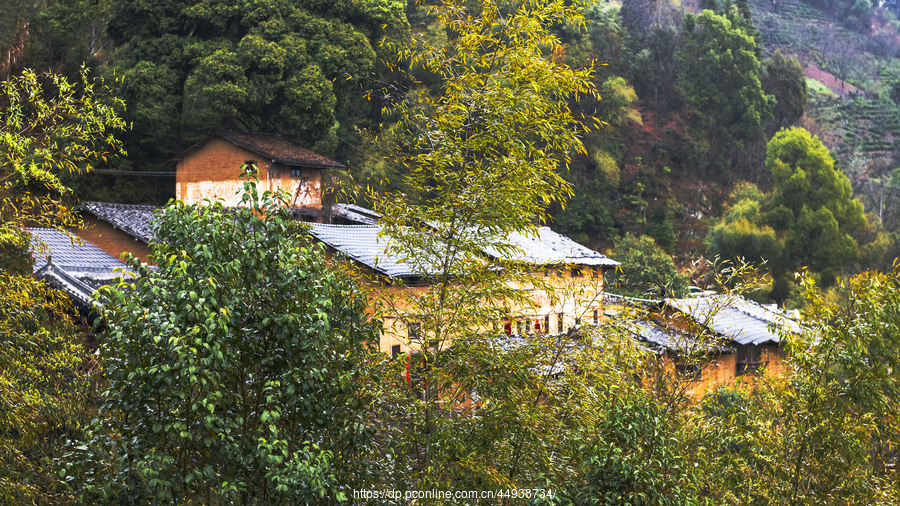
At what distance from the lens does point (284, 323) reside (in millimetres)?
5984

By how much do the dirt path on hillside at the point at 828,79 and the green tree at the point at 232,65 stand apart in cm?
7119

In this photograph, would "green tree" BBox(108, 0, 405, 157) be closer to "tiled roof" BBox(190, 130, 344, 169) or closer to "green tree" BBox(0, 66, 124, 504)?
"tiled roof" BBox(190, 130, 344, 169)

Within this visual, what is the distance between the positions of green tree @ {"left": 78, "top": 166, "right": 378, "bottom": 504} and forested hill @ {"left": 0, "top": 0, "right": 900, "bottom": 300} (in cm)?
193

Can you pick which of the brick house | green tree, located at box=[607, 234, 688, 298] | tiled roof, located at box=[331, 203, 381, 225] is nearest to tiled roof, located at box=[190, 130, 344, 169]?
the brick house

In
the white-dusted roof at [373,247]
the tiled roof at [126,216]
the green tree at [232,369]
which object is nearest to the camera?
the green tree at [232,369]

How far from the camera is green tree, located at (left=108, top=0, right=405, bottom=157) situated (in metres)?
28.6

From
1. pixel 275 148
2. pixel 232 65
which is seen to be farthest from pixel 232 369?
pixel 232 65

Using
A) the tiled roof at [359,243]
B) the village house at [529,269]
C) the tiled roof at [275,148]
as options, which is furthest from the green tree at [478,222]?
the tiled roof at [275,148]

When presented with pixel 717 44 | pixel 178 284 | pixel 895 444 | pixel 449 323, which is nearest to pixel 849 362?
pixel 895 444

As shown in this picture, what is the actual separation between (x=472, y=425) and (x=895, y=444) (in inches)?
246

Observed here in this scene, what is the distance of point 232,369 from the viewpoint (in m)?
6.11

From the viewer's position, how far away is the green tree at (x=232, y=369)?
559cm

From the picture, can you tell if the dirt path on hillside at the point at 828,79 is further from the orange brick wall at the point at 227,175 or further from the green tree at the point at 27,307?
the green tree at the point at 27,307

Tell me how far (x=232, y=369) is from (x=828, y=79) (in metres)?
99.2
